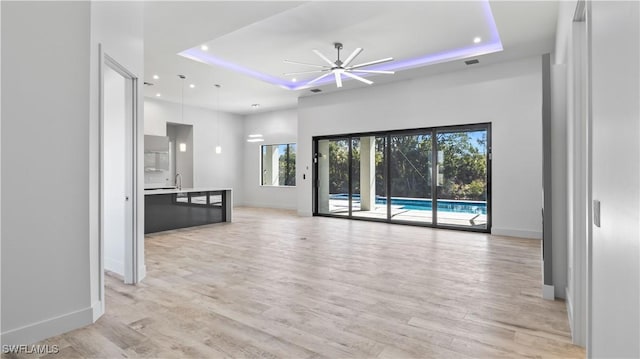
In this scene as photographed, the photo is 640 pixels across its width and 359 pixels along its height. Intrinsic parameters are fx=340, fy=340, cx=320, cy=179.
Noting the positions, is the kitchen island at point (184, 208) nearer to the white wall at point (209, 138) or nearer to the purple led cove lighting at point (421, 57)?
the purple led cove lighting at point (421, 57)

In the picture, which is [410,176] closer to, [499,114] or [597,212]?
[499,114]

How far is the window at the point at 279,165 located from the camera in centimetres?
1086

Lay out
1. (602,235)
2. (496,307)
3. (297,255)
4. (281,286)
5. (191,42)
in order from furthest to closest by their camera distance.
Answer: (191,42), (297,255), (281,286), (496,307), (602,235)

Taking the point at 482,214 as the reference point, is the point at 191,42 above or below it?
above

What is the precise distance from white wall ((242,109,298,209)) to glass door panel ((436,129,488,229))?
15.8 ft

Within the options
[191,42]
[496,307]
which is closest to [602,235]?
[496,307]

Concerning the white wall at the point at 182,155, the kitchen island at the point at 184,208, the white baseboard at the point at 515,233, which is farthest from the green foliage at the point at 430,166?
the white wall at the point at 182,155

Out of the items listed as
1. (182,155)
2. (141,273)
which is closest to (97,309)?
(141,273)

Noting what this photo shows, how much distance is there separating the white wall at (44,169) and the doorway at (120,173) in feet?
2.58

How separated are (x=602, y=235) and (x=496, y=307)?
1.78m

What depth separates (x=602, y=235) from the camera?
135 cm

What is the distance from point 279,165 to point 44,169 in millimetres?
8831

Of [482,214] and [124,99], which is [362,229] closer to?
[482,214]

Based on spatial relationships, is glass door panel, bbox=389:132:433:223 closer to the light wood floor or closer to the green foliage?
the green foliage
